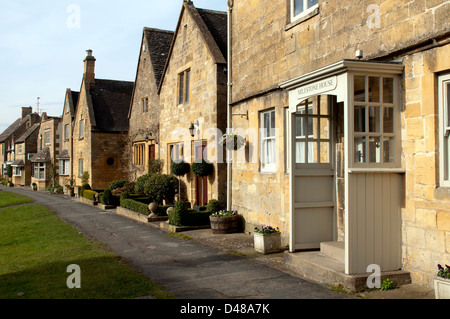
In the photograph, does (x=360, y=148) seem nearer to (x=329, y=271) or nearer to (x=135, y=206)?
(x=329, y=271)

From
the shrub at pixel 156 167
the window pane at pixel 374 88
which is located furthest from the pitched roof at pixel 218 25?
the window pane at pixel 374 88

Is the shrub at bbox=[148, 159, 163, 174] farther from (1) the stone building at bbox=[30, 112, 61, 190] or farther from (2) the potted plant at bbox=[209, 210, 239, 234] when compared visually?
(1) the stone building at bbox=[30, 112, 61, 190]

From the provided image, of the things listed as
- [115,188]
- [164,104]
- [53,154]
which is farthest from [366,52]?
[53,154]

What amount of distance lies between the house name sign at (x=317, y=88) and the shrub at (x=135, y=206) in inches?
384

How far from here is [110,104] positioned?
30.6 meters

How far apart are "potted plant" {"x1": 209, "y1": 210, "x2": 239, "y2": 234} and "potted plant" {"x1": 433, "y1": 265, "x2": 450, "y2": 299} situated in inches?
283

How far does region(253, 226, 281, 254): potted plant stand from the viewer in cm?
937

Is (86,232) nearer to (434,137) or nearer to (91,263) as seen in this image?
(91,263)

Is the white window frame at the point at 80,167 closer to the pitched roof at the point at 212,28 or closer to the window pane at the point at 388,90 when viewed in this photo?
the pitched roof at the point at 212,28

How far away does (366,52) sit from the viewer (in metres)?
7.41

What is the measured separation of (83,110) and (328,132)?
26.2 m

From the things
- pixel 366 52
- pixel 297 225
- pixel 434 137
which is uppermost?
pixel 366 52

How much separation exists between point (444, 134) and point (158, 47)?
64.1ft

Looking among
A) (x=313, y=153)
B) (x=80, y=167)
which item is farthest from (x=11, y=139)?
(x=313, y=153)
